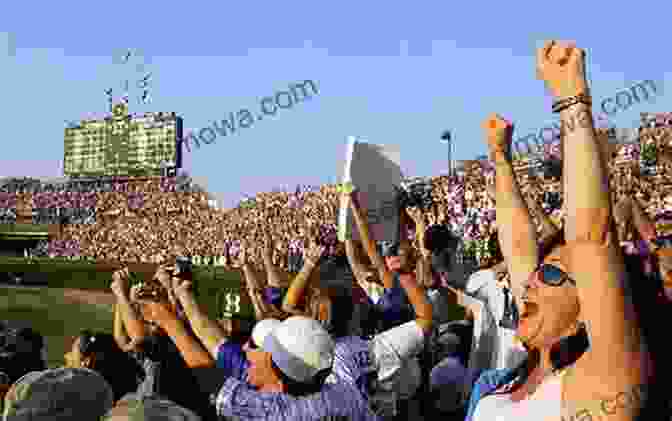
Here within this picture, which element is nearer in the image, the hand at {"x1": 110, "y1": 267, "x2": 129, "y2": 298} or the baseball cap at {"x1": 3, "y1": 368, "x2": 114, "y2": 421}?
the baseball cap at {"x1": 3, "y1": 368, "x2": 114, "y2": 421}

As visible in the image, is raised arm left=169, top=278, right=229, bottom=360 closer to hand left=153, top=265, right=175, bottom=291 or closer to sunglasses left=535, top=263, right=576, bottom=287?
hand left=153, top=265, right=175, bottom=291

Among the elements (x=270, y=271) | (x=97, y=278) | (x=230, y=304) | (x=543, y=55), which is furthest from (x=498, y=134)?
(x=97, y=278)

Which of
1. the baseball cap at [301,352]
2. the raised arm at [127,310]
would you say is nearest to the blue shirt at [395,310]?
the raised arm at [127,310]

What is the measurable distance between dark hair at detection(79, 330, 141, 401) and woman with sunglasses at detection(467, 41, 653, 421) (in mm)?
1834

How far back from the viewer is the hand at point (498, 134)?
12.3 feet

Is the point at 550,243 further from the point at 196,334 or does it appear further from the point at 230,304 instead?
the point at 230,304

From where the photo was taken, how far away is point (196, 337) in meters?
4.22

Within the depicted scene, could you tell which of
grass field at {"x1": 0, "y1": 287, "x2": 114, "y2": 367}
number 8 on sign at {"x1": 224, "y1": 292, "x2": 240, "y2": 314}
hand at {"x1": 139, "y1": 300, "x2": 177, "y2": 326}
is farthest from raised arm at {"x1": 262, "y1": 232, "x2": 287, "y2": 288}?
grass field at {"x1": 0, "y1": 287, "x2": 114, "y2": 367}

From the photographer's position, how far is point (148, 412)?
5.83ft

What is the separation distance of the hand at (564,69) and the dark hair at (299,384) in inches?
54.5

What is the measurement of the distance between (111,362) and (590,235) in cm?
251

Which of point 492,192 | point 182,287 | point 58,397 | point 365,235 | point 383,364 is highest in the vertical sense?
point 492,192

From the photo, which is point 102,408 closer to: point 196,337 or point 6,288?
point 196,337

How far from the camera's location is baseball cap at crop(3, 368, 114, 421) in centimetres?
210
